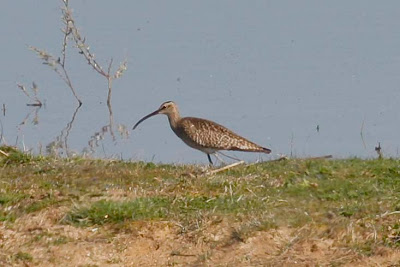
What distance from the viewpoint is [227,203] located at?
32.0 feet

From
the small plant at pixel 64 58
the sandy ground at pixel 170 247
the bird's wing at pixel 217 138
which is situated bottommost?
the sandy ground at pixel 170 247

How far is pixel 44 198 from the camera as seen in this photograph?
391 inches

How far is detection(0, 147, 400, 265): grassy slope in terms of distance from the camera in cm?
934

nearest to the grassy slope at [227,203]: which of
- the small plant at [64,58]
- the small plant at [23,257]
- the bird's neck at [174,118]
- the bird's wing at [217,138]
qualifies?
the small plant at [23,257]

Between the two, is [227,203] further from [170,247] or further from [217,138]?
[217,138]

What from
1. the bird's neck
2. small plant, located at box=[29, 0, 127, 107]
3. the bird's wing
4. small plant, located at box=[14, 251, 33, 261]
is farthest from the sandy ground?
small plant, located at box=[29, 0, 127, 107]

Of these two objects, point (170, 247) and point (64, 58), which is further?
point (64, 58)

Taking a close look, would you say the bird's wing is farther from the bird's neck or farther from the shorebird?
the bird's neck

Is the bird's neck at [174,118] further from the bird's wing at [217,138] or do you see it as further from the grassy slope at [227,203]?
the grassy slope at [227,203]

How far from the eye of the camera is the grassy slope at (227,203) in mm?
9344

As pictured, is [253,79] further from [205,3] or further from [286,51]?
[205,3]

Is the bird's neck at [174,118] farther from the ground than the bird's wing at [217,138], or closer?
farther from the ground

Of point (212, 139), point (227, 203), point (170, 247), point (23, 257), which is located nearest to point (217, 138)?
point (212, 139)

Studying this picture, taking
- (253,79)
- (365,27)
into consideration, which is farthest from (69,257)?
(365,27)
